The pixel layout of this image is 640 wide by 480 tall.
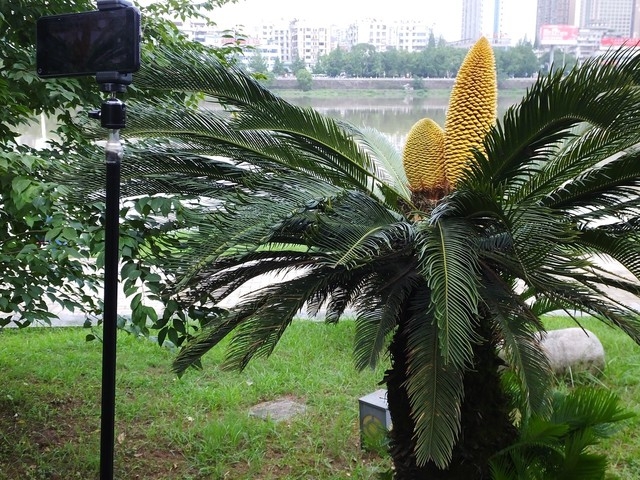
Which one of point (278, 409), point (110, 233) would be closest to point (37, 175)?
point (110, 233)

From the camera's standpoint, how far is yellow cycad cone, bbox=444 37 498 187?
2488 millimetres

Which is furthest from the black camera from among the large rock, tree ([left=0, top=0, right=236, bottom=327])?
the large rock

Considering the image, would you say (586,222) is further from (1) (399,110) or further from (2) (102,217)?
(1) (399,110)

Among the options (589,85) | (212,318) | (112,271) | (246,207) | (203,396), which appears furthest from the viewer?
(203,396)

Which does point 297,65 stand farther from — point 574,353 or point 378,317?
point 378,317

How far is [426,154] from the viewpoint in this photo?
269cm

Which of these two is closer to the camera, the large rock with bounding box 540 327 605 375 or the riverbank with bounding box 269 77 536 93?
the riverbank with bounding box 269 77 536 93

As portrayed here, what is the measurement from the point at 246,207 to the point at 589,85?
111 cm

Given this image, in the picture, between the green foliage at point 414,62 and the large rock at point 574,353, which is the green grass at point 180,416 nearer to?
the large rock at point 574,353

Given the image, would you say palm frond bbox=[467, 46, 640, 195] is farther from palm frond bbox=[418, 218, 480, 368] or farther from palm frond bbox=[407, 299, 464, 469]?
palm frond bbox=[407, 299, 464, 469]

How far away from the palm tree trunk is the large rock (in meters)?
2.14

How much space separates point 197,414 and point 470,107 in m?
2.65

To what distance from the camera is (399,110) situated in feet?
15.0

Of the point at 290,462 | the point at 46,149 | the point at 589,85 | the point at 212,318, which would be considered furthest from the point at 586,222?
A: the point at 46,149
